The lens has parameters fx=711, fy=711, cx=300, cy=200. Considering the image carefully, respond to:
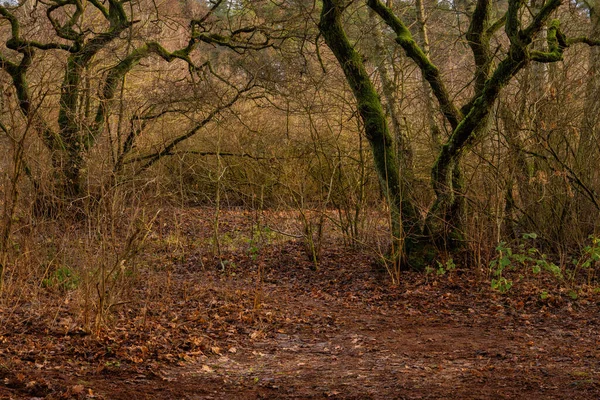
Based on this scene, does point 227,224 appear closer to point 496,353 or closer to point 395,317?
point 395,317

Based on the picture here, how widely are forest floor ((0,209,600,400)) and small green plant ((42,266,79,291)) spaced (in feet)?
0.47

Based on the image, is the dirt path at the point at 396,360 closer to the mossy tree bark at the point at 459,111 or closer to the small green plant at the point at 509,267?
the small green plant at the point at 509,267

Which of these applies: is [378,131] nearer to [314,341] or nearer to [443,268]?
[443,268]

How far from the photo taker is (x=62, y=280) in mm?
8031

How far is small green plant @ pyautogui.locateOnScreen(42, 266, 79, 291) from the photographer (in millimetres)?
7840

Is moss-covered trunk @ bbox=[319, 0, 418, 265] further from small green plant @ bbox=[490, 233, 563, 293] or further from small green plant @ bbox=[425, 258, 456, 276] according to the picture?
small green plant @ bbox=[490, 233, 563, 293]

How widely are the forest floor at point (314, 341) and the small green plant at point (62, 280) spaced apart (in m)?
0.14

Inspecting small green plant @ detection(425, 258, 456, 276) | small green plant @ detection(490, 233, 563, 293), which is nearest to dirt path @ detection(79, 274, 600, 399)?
small green plant @ detection(490, 233, 563, 293)

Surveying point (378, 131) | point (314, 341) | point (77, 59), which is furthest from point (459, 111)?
point (77, 59)

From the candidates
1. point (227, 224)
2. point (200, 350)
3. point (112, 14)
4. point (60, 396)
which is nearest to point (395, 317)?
point (200, 350)

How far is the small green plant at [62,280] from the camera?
309 inches

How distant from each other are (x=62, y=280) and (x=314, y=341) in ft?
9.80

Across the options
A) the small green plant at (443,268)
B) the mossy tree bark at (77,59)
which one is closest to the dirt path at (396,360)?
the small green plant at (443,268)

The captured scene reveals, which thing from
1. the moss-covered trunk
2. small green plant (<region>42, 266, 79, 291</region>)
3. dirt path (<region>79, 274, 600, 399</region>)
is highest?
the moss-covered trunk
